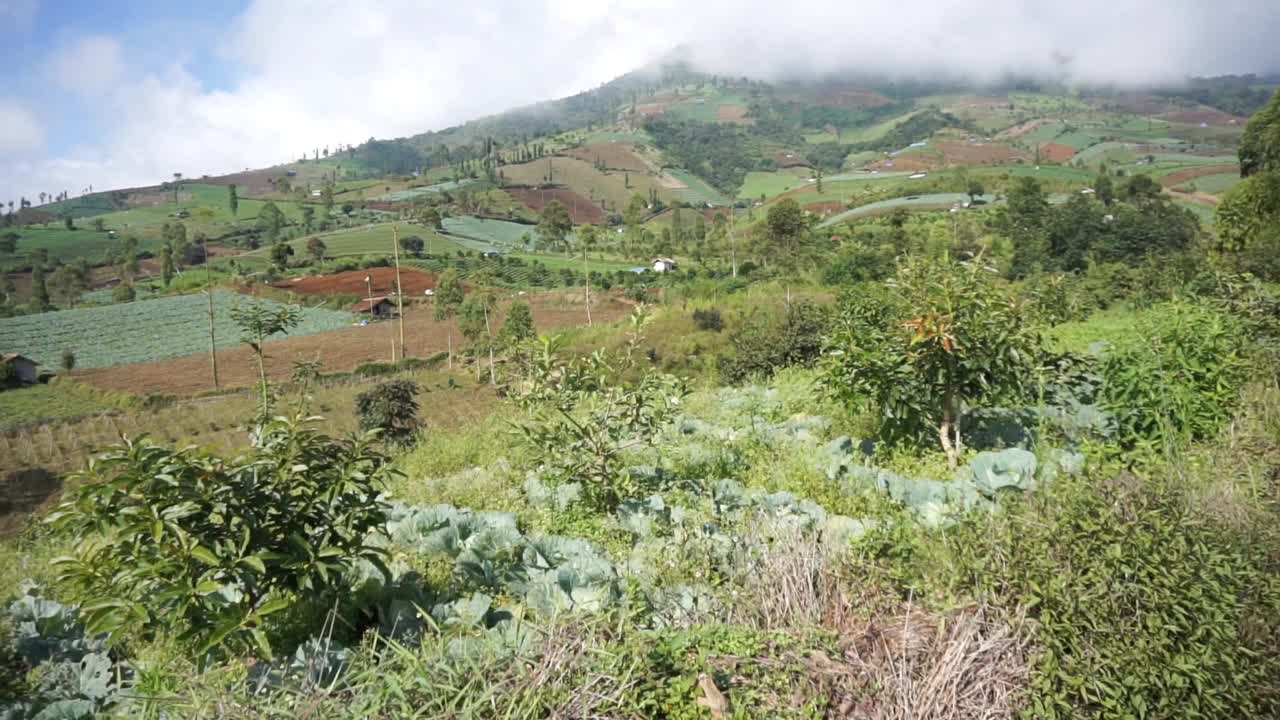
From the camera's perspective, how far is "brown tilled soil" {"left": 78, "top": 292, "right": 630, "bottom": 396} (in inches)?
1276

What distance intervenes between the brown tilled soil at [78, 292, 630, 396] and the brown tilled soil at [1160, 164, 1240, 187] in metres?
61.9

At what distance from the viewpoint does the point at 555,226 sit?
66.3m

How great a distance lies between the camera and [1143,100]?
571 ft

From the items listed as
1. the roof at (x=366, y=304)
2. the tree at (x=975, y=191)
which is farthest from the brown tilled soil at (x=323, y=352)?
the tree at (x=975, y=191)

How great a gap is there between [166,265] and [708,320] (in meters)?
54.2

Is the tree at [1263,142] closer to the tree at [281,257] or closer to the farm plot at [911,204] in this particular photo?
the farm plot at [911,204]

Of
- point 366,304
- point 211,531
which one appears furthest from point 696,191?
point 211,531

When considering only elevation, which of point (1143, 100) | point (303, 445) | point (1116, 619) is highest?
point (1143, 100)

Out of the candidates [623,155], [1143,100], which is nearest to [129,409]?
[623,155]

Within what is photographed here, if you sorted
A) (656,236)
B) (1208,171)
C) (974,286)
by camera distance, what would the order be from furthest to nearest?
(656,236), (1208,171), (974,286)

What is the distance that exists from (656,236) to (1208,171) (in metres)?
57.6

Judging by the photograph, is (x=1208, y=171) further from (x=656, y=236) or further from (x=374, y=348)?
(x=374, y=348)

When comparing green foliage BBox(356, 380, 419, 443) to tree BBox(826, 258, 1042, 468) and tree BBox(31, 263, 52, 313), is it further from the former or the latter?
tree BBox(31, 263, 52, 313)

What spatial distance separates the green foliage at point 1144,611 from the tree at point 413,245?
70.1m
